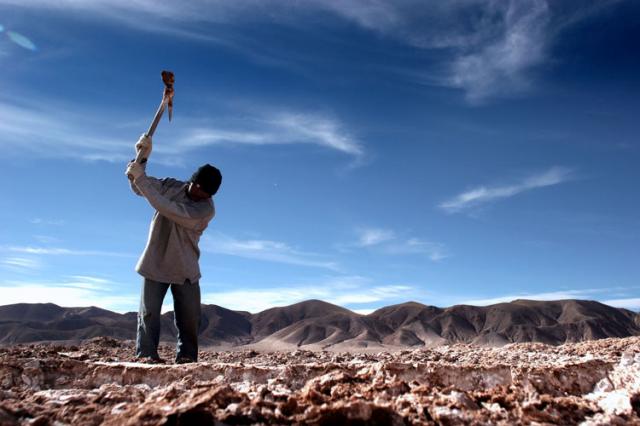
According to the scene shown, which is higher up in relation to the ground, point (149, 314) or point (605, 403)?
point (149, 314)

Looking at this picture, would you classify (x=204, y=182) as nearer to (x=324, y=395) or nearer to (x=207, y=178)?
(x=207, y=178)

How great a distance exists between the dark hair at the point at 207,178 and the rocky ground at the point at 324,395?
207cm

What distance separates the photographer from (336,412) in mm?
2141

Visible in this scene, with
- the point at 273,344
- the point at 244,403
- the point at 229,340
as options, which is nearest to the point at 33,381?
the point at 244,403

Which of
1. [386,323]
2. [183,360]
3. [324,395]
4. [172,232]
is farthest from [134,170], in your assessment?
[386,323]

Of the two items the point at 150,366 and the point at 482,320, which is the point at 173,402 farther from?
the point at 482,320

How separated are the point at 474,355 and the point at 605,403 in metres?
2.39

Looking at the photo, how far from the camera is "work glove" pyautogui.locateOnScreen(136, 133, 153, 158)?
525 centimetres

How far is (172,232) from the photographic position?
5.14 m

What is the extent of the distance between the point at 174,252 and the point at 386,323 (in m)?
96.0

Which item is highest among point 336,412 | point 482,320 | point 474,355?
point 482,320

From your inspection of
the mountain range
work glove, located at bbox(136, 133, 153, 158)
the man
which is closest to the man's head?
the man

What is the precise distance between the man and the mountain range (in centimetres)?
7045

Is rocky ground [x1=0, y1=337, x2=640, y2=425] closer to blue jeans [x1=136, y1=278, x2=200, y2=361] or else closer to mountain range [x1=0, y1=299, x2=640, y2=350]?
blue jeans [x1=136, y1=278, x2=200, y2=361]
